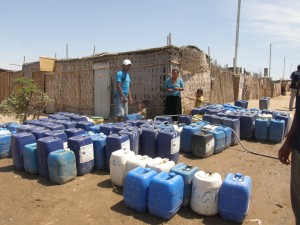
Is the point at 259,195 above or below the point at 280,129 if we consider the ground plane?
below

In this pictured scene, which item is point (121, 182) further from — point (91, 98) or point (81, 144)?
point (91, 98)

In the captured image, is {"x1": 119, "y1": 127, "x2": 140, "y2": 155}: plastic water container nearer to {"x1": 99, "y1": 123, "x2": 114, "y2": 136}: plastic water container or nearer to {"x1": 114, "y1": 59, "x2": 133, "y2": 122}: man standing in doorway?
{"x1": 99, "y1": 123, "x2": 114, "y2": 136}: plastic water container

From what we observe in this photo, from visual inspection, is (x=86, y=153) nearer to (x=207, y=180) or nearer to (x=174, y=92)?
(x=207, y=180)

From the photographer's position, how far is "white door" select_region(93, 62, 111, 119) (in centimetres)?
1138

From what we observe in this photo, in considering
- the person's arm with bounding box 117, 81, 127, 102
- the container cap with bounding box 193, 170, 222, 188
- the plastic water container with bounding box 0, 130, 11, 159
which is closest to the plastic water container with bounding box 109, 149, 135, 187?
the container cap with bounding box 193, 170, 222, 188

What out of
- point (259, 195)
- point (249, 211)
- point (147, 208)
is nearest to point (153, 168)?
point (147, 208)

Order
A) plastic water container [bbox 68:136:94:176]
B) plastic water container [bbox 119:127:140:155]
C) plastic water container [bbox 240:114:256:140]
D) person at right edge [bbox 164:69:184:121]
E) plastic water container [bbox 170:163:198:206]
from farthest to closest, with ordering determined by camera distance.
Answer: person at right edge [bbox 164:69:184:121] → plastic water container [bbox 240:114:256:140] → plastic water container [bbox 119:127:140:155] → plastic water container [bbox 68:136:94:176] → plastic water container [bbox 170:163:198:206]

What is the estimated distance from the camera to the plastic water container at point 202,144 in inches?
222

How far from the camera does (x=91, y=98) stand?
12.2 metres

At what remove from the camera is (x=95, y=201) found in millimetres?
3770

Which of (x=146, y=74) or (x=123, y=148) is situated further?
(x=146, y=74)

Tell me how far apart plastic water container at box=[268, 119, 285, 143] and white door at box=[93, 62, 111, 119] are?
21.5ft

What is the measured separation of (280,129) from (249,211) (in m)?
4.04

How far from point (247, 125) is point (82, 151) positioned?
15.2 ft
